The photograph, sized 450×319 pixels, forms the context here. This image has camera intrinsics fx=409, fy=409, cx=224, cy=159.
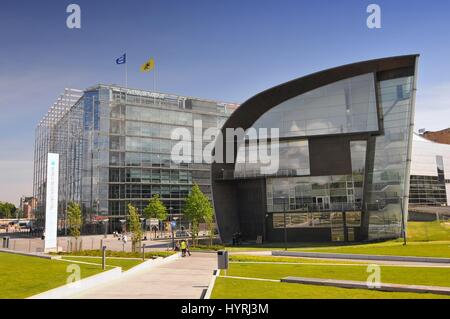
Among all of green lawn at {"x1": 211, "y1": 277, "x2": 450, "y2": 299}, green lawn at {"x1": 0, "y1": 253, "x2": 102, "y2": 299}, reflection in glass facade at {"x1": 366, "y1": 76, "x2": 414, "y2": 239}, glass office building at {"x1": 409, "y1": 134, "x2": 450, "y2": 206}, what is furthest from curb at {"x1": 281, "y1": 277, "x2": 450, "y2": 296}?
glass office building at {"x1": 409, "y1": 134, "x2": 450, "y2": 206}

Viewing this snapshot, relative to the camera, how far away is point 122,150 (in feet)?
277

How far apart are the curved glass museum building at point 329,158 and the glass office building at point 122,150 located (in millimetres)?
37810

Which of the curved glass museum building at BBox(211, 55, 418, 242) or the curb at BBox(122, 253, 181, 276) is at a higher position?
the curved glass museum building at BBox(211, 55, 418, 242)

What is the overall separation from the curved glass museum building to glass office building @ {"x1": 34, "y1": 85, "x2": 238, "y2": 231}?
1489 inches

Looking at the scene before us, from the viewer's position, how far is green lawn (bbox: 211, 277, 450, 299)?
40.0ft

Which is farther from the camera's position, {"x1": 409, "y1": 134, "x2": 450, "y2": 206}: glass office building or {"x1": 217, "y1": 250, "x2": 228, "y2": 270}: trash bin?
{"x1": 409, "y1": 134, "x2": 450, "y2": 206}: glass office building

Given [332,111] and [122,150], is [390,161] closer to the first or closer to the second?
[332,111]

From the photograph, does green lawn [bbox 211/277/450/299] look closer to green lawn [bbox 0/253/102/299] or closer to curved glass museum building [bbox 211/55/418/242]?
green lawn [bbox 0/253/102/299]

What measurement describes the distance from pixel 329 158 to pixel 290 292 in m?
34.5

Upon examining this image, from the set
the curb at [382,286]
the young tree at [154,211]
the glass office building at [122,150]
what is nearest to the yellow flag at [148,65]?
the glass office building at [122,150]

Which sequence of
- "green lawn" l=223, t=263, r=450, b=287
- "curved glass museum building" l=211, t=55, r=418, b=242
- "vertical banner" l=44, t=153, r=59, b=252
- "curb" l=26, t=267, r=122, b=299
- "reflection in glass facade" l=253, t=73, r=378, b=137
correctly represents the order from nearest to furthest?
"curb" l=26, t=267, r=122, b=299 → "green lawn" l=223, t=263, r=450, b=287 → "vertical banner" l=44, t=153, r=59, b=252 → "curved glass museum building" l=211, t=55, r=418, b=242 → "reflection in glass facade" l=253, t=73, r=378, b=137

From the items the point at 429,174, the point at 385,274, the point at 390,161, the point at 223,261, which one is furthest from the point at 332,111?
the point at 429,174
